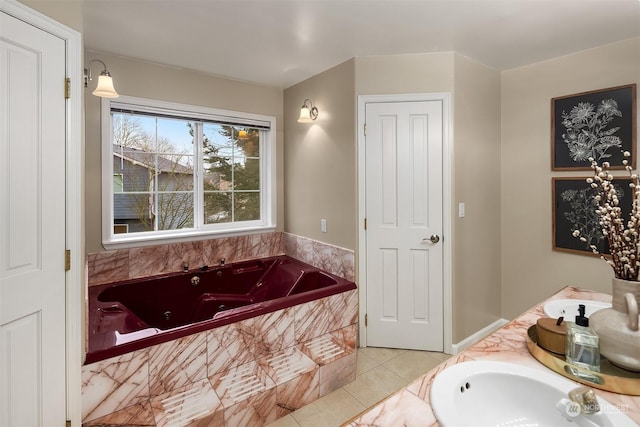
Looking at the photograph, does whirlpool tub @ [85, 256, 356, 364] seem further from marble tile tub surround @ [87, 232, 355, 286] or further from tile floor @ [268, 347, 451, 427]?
tile floor @ [268, 347, 451, 427]

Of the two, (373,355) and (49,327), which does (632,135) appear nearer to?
(373,355)

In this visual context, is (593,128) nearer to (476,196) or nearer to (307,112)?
(476,196)

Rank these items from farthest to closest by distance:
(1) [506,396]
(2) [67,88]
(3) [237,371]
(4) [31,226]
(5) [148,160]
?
(5) [148,160] → (3) [237,371] → (2) [67,88] → (4) [31,226] → (1) [506,396]

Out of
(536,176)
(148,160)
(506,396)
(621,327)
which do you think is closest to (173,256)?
(148,160)

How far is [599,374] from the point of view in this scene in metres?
0.95

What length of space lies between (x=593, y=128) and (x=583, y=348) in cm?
232

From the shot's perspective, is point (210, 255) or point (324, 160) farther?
point (210, 255)

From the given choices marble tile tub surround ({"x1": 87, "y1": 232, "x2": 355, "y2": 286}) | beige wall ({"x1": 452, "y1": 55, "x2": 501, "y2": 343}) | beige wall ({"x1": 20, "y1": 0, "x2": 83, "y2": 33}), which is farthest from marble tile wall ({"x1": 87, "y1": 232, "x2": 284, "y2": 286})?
beige wall ({"x1": 452, "y1": 55, "x2": 501, "y2": 343})

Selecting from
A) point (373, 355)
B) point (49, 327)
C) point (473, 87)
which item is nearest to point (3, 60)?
point (49, 327)

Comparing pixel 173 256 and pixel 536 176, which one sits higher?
pixel 536 176

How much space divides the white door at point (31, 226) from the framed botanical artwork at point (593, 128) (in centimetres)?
338

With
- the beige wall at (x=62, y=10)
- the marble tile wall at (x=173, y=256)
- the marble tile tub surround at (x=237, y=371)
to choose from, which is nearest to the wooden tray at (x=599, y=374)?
the marble tile tub surround at (x=237, y=371)

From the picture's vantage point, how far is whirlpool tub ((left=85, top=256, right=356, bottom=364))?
1.85 m

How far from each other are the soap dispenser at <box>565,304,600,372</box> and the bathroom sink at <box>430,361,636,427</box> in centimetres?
9
